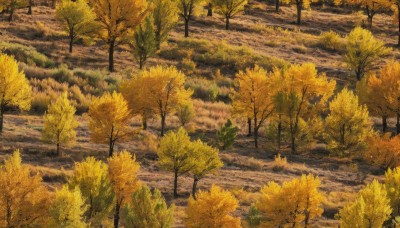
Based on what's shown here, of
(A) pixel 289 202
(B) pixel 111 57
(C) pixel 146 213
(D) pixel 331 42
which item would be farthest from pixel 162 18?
(C) pixel 146 213

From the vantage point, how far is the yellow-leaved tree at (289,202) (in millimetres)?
38969

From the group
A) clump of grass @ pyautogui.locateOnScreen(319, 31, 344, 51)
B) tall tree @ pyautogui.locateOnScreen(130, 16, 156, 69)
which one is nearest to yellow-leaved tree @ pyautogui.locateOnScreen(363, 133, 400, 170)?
tall tree @ pyautogui.locateOnScreen(130, 16, 156, 69)

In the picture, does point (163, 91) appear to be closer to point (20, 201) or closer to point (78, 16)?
point (78, 16)

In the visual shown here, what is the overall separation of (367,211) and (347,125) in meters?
20.8

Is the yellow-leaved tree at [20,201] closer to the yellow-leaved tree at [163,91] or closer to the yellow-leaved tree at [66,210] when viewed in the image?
the yellow-leaved tree at [66,210]

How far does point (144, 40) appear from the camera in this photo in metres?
70.8

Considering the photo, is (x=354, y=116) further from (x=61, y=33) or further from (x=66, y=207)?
(x=61, y=33)

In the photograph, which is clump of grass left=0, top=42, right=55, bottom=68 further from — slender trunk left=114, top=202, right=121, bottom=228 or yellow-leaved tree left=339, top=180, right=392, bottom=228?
yellow-leaved tree left=339, top=180, right=392, bottom=228

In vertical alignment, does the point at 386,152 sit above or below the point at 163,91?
below

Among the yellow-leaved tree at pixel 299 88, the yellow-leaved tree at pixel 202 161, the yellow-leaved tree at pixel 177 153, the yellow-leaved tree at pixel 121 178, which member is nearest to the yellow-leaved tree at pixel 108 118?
the yellow-leaved tree at pixel 177 153

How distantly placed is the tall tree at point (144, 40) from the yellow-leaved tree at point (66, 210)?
130 ft

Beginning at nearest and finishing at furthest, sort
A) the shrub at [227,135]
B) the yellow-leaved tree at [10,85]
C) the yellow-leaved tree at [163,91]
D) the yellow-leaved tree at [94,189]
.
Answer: the yellow-leaved tree at [94,189]
the yellow-leaved tree at [10,85]
the yellow-leaved tree at [163,91]
the shrub at [227,135]

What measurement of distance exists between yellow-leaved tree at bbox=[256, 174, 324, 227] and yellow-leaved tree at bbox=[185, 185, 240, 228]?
2.83 m

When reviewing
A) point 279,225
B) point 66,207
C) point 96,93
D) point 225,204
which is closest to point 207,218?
point 225,204
